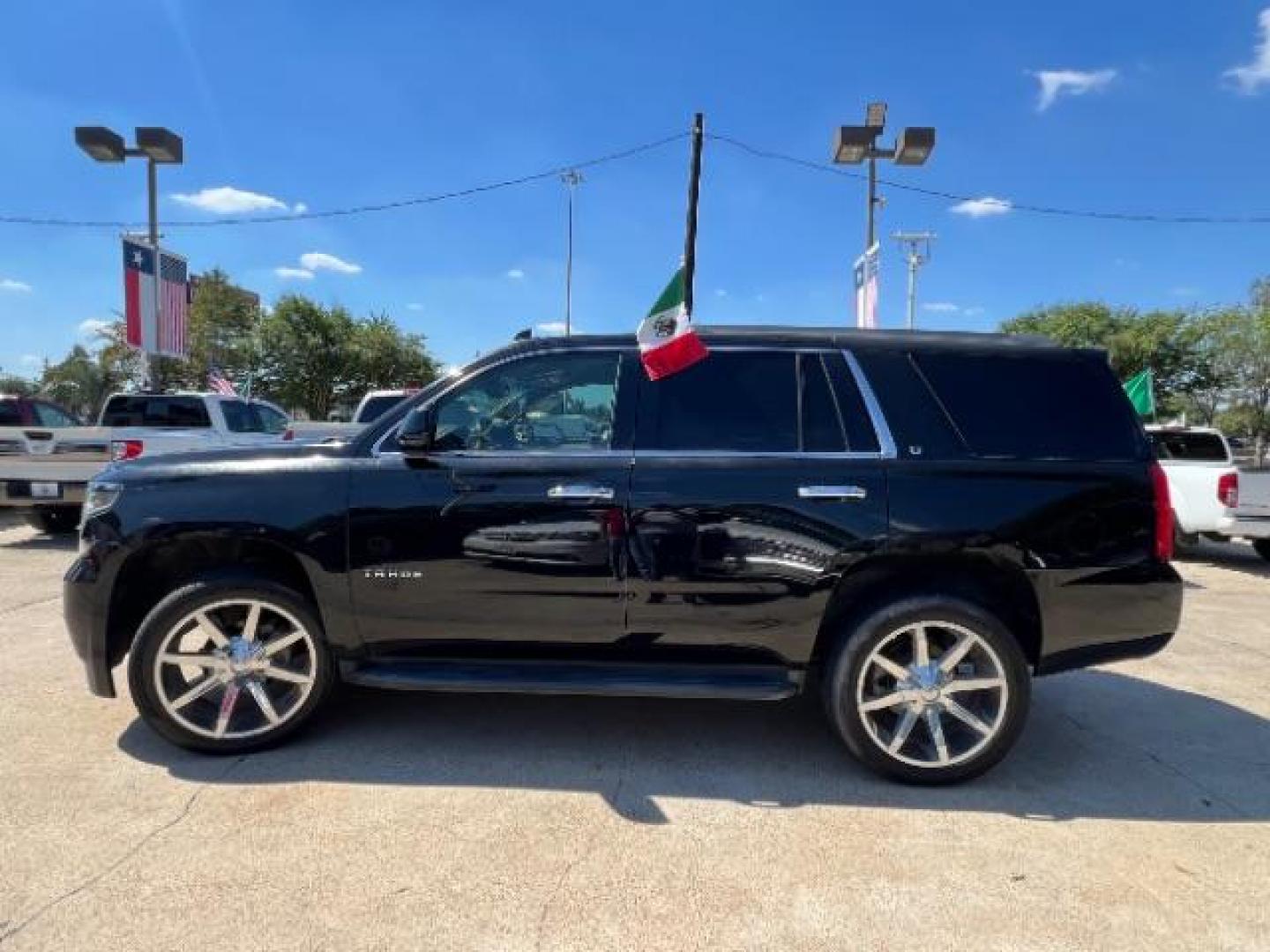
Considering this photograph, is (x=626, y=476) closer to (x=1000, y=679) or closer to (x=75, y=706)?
(x=1000, y=679)

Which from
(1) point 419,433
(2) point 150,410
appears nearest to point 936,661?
(1) point 419,433

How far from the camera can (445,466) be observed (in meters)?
3.60

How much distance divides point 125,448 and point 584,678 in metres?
8.11

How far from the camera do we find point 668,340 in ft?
11.9

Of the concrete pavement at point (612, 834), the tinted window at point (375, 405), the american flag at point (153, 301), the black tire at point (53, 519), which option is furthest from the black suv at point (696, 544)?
the american flag at point (153, 301)

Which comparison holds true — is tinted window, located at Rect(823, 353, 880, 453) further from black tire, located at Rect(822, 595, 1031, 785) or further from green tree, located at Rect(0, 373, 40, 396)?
green tree, located at Rect(0, 373, 40, 396)

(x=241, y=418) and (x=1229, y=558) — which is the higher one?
(x=241, y=418)

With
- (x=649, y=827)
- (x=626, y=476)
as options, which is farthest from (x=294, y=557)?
(x=649, y=827)

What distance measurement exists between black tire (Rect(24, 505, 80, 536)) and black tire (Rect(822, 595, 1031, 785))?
10284 mm

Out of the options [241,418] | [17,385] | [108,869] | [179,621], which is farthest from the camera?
[17,385]

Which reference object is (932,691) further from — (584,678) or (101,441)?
(101,441)

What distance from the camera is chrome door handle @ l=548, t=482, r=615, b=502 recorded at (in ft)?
11.6

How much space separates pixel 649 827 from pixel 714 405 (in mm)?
1726

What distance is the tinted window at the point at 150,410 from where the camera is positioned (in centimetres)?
1062
